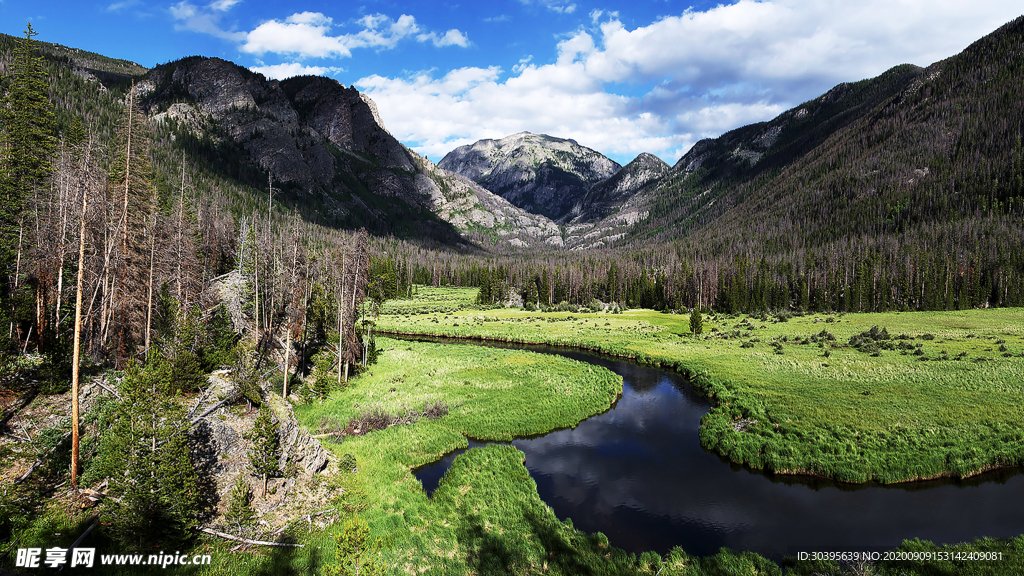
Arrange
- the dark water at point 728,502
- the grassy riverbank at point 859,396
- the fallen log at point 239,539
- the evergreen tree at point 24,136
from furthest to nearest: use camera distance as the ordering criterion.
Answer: the evergreen tree at point 24,136
the grassy riverbank at point 859,396
the dark water at point 728,502
the fallen log at point 239,539

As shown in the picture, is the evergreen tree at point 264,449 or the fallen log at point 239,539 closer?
the fallen log at point 239,539

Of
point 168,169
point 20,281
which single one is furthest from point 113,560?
point 168,169

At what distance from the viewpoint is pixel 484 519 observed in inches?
595

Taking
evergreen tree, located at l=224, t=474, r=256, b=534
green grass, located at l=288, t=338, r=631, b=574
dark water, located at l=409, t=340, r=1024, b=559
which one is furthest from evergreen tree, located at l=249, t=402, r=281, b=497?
dark water, located at l=409, t=340, r=1024, b=559

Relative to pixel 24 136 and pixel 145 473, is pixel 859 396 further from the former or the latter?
→ pixel 24 136

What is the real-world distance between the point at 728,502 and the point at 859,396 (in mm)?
17355

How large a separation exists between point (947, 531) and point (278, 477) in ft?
81.4

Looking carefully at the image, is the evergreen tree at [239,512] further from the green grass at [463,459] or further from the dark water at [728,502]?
the dark water at [728,502]

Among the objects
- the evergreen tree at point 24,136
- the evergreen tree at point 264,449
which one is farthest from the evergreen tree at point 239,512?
the evergreen tree at point 24,136

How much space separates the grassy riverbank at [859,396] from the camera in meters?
19.0

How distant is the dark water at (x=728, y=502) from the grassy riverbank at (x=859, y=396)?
1019 mm

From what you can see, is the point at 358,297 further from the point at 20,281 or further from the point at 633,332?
the point at 633,332

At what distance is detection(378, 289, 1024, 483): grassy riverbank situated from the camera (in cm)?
1903

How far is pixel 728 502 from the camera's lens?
17.3 meters
